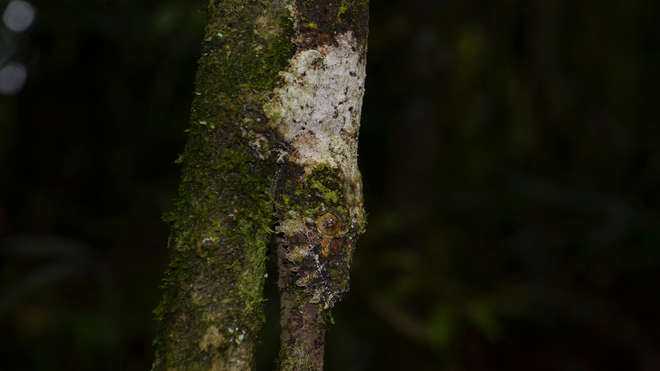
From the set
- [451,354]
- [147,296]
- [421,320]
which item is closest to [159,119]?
[147,296]

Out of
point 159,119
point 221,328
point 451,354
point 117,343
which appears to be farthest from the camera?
point 159,119

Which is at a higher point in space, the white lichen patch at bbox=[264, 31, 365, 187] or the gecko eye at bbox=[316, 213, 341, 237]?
the white lichen patch at bbox=[264, 31, 365, 187]

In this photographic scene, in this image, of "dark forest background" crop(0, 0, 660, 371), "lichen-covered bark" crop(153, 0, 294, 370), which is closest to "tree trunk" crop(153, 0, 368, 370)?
"lichen-covered bark" crop(153, 0, 294, 370)

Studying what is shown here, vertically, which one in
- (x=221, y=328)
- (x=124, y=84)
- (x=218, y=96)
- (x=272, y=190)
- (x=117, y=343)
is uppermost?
(x=124, y=84)

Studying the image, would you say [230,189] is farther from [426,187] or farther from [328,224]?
[426,187]

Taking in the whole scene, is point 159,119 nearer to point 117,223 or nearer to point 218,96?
point 117,223

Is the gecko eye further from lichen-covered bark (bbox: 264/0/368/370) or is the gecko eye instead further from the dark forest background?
the dark forest background

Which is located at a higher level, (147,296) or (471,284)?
(471,284)
